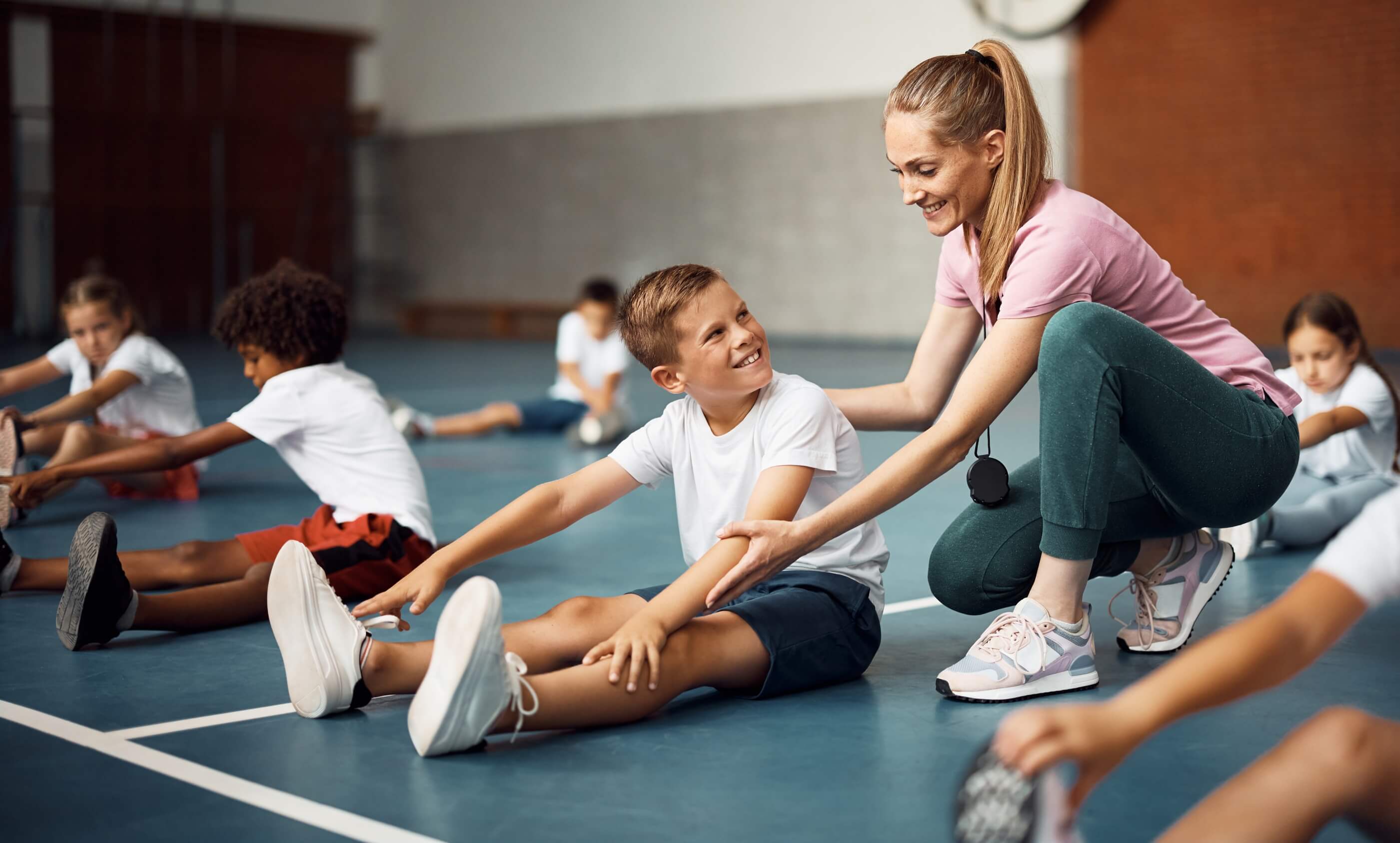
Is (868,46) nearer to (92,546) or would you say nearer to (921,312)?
(921,312)

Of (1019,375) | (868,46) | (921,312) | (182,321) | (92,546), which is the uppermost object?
(868,46)

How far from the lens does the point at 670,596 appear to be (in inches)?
71.3

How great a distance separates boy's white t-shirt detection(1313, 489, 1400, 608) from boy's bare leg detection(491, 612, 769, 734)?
0.96m

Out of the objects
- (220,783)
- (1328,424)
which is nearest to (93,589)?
(220,783)

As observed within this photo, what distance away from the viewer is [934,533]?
3.43m

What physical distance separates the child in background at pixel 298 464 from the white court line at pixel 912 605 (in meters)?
0.94

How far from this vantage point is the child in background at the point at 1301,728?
0.99m

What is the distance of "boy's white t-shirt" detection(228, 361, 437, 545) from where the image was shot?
2.81 meters

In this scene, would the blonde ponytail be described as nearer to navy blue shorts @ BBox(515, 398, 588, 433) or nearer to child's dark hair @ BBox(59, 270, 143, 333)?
child's dark hair @ BBox(59, 270, 143, 333)

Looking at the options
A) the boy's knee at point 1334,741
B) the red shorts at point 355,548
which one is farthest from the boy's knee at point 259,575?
the boy's knee at point 1334,741

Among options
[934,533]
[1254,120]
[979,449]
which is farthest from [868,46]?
[934,533]

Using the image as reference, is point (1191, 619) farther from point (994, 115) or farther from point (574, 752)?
point (574, 752)

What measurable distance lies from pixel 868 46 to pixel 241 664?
9.66 metres

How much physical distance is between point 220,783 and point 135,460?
150 centimetres
